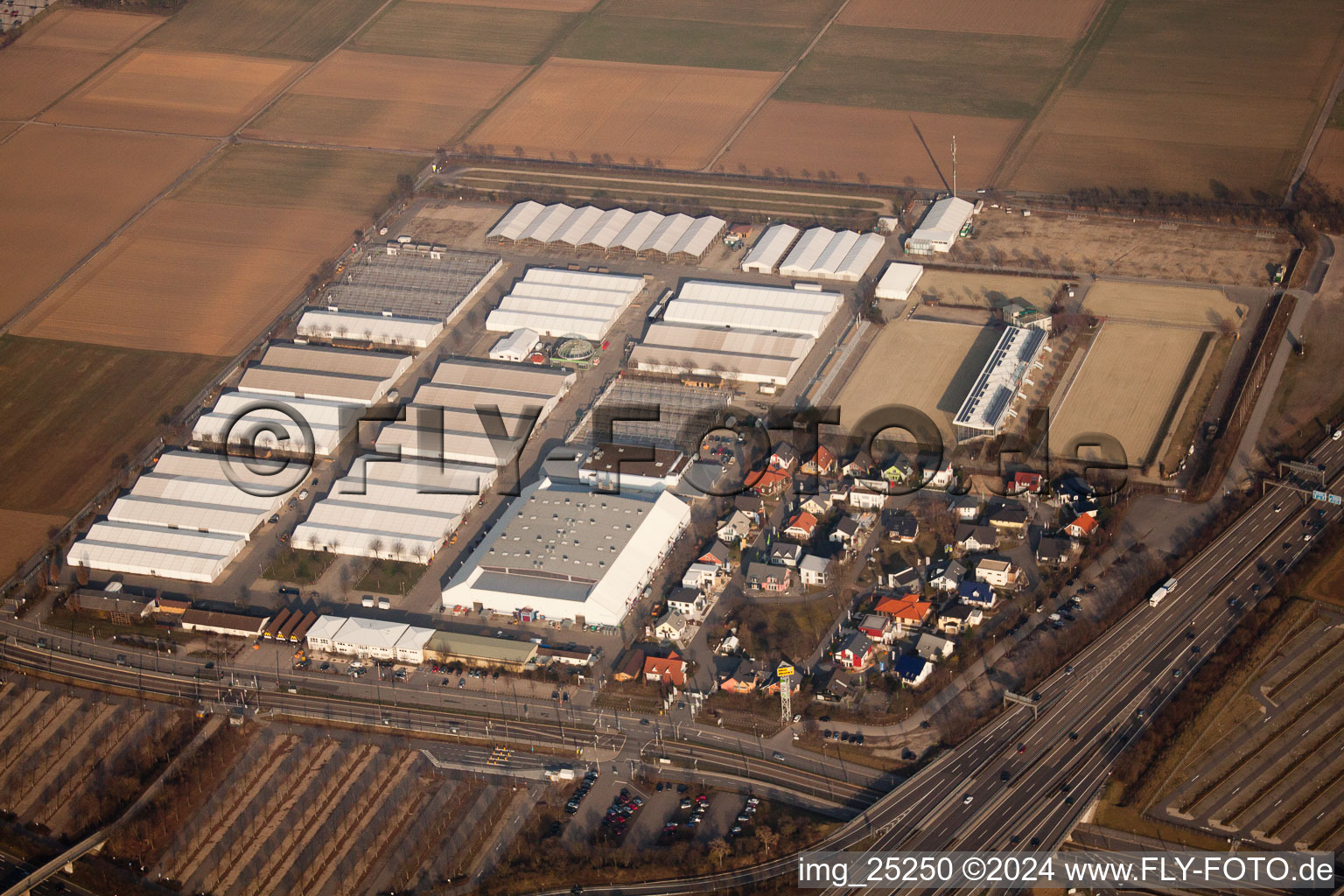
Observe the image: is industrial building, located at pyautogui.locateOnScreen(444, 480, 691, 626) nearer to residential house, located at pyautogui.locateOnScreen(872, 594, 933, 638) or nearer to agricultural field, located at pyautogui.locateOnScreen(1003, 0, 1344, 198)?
residential house, located at pyautogui.locateOnScreen(872, 594, 933, 638)

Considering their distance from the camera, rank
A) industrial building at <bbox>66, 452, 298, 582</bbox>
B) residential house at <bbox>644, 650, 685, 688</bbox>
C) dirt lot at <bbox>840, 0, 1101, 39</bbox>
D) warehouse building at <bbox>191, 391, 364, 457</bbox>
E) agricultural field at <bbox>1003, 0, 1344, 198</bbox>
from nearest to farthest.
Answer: residential house at <bbox>644, 650, 685, 688</bbox>
industrial building at <bbox>66, 452, 298, 582</bbox>
warehouse building at <bbox>191, 391, 364, 457</bbox>
agricultural field at <bbox>1003, 0, 1344, 198</bbox>
dirt lot at <bbox>840, 0, 1101, 39</bbox>

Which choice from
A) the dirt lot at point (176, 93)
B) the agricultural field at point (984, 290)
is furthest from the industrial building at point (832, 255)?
the dirt lot at point (176, 93)

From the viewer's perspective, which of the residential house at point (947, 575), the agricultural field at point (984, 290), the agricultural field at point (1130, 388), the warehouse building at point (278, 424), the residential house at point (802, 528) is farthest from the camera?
the agricultural field at point (984, 290)

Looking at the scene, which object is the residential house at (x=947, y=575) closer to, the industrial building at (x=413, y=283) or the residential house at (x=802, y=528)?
the residential house at (x=802, y=528)

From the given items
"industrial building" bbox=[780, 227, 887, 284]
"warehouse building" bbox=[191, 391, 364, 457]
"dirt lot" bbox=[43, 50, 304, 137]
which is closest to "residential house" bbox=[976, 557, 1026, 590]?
"industrial building" bbox=[780, 227, 887, 284]

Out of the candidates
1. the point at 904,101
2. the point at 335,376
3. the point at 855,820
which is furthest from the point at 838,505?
the point at 904,101

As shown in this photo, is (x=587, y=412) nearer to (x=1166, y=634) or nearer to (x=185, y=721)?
(x=185, y=721)
